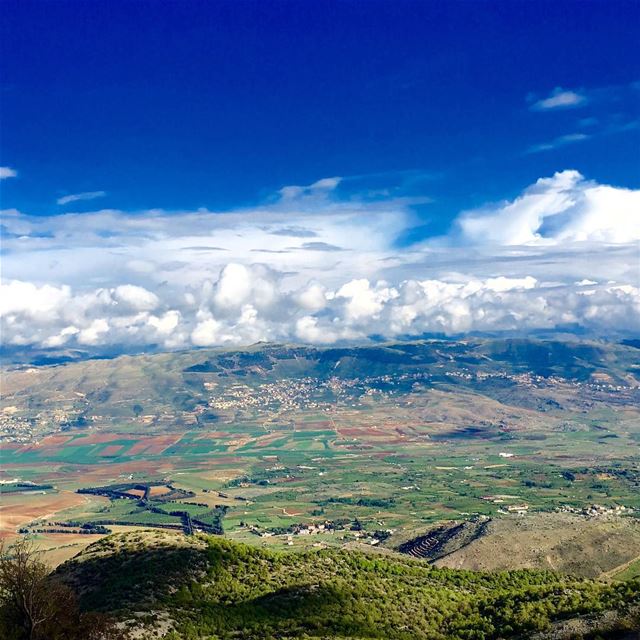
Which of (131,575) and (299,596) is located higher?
(131,575)

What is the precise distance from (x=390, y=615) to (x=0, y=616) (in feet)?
98.8

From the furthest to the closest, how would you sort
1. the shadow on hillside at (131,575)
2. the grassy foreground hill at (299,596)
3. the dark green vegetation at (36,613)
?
the shadow on hillside at (131,575), the grassy foreground hill at (299,596), the dark green vegetation at (36,613)

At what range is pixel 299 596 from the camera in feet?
178

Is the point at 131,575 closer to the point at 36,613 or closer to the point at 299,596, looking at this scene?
the point at 299,596

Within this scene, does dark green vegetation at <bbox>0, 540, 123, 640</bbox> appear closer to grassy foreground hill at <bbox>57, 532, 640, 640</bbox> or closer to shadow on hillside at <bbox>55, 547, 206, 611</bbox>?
grassy foreground hill at <bbox>57, 532, 640, 640</bbox>

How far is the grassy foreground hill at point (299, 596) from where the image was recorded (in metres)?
47.4

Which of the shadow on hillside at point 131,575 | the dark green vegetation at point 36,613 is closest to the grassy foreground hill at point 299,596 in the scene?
the shadow on hillside at point 131,575

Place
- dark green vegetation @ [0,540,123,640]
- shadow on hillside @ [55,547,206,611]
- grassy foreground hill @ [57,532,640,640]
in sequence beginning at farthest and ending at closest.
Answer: shadow on hillside @ [55,547,206,611] → grassy foreground hill @ [57,532,640,640] → dark green vegetation @ [0,540,123,640]

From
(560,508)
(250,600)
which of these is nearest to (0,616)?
(250,600)

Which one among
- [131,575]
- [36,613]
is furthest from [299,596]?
[36,613]

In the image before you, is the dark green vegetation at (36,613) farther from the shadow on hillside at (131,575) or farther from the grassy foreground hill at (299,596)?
the shadow on hillside at (131,575)

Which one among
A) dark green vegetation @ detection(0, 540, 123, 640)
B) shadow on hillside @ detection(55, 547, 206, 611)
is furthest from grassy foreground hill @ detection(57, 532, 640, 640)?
dark green vegetation @ detection(0, 540, 123, 640)

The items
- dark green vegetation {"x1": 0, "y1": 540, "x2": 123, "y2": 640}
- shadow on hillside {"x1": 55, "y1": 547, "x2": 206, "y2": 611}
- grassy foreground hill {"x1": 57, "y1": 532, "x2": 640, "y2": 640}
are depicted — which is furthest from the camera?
shadow on hillside {"x1": 55, "y1": 547, "x2": 206, "y2": 611}

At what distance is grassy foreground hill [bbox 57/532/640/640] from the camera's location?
47375mm
